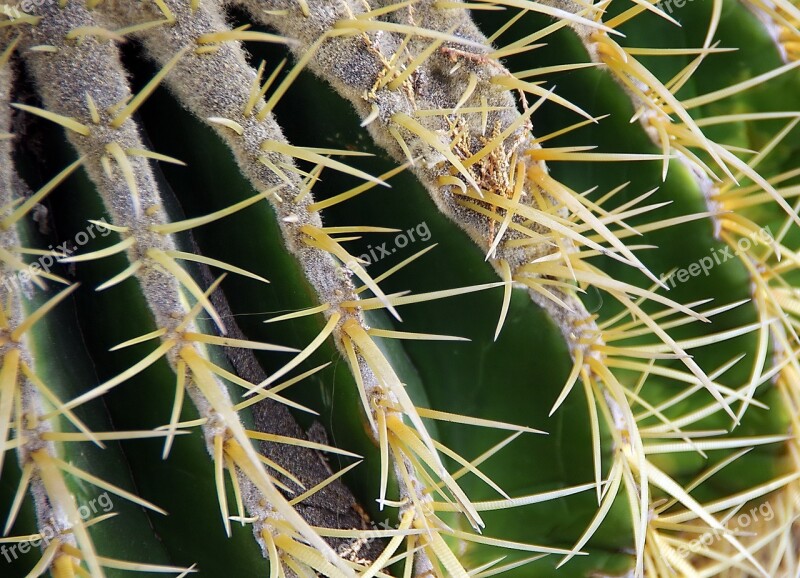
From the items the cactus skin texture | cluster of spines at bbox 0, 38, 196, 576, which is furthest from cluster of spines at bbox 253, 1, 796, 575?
cluster of spines at bbox 0, 38, 196, 576

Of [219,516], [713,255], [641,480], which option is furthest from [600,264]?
[219,516]

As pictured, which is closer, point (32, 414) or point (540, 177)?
point (32, 414)

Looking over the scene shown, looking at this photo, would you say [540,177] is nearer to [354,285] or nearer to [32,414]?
[354,285]

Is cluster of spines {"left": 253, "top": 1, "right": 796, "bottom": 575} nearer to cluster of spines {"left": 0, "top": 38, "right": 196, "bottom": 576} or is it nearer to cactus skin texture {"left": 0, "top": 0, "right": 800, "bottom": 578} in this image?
cactus skin texture {"left": 0, "top": 0, "right": 800, "bottom": 578}

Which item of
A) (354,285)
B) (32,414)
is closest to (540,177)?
(354,285)

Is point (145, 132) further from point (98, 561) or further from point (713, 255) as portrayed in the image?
point (713, 255)

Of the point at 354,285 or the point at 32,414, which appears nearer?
the point at 32,414

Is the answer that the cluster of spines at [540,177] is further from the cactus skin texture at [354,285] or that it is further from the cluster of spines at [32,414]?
the cluster of spines at [32,414]

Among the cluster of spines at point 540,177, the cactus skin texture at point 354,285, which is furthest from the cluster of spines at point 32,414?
the cluster of spines at point 540,177
